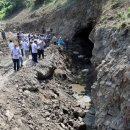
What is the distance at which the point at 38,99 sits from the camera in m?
22.0

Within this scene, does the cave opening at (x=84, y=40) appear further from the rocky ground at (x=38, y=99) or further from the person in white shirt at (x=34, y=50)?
the person in white shirt at (x=34, y=50)

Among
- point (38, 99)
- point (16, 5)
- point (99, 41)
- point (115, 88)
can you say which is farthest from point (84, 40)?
point (115, 88)

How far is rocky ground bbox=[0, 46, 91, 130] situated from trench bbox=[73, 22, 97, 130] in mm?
594

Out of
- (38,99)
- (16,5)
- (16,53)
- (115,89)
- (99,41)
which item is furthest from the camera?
(16,5)

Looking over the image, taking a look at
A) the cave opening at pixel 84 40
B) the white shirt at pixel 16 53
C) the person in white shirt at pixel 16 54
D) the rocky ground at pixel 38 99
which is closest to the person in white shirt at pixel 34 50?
the rocky ground at pixel 38 99

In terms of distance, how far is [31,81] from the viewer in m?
23.5

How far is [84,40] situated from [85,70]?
10.2 meters

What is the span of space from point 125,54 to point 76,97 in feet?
25.3

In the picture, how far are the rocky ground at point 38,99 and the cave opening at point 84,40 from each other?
958cm

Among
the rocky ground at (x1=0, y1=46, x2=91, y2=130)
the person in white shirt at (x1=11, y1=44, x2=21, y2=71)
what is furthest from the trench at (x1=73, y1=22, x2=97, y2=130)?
the person in white shirt at (x1=11, y1=44, x2=21, y2=71)

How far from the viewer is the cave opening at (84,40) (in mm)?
38453

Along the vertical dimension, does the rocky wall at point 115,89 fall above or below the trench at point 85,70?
above

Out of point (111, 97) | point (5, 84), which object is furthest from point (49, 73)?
point (111, 97)

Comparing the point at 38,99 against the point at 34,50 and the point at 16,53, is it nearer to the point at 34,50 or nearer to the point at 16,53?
the point at 16,53
